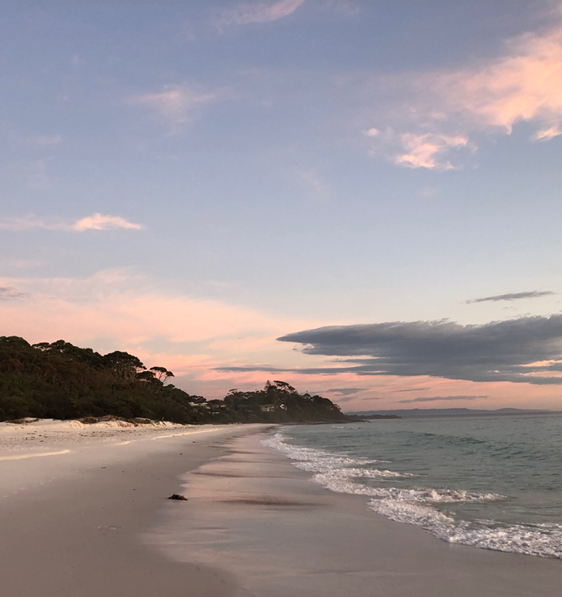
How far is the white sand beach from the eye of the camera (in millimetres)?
5406

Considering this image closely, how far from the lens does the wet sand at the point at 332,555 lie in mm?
5621

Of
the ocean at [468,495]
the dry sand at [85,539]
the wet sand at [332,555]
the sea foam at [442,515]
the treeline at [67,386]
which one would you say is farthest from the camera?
the treeline at [67,386]

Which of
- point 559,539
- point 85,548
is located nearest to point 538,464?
point 559,539

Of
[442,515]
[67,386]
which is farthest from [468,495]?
[67,386]

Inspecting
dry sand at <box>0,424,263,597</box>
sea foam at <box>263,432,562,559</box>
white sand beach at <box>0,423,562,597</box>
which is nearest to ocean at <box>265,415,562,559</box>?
sea foam at <box>263,432,562,559</box>

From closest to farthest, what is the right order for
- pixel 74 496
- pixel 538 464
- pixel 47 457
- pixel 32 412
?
pixel 74 496 < pixel 47 457 < pixel 538 464 < pixel 32 412

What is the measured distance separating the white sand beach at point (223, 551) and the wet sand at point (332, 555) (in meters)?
0.02

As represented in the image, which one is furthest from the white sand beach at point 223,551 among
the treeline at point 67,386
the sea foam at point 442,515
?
the treeline at point 67,386

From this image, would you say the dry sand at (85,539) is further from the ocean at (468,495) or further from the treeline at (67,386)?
the treeline at (67,386)

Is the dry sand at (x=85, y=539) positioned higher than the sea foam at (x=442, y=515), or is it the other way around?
the dry sand at (x=85, y=539)

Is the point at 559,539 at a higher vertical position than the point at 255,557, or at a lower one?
lower

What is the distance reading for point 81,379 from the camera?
7319cm

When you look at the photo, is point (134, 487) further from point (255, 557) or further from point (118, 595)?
point (118, 595)

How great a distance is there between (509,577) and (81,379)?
75.6 meters
